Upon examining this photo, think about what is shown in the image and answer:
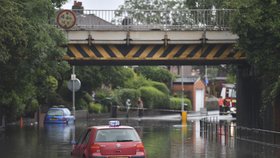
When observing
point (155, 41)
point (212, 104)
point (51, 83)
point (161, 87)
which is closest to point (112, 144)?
point (155, 41)

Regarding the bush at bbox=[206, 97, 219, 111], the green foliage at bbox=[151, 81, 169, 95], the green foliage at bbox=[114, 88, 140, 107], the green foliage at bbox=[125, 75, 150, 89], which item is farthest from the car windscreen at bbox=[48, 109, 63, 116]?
the bush at bbox=[206, 97, 219, 111]

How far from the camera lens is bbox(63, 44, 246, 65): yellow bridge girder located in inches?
1324

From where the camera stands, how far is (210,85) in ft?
392

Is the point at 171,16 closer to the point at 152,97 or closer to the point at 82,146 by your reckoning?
the point at 82,146

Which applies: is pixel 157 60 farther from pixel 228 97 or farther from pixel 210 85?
pixel 210 85

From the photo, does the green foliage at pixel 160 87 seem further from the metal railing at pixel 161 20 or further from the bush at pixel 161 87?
the metal railing at pixel 161 20

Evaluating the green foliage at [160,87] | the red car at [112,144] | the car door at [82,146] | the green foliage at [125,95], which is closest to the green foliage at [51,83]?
the green foliage at [125,95]

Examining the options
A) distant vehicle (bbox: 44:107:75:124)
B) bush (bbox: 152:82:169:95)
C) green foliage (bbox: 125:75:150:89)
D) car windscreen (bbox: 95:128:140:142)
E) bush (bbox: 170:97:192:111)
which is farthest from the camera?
bush (bbox: 170:97:192:111)

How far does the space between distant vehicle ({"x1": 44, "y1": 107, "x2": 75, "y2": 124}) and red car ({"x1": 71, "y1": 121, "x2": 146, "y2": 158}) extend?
33.7m

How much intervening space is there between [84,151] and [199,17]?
19234 millimetres

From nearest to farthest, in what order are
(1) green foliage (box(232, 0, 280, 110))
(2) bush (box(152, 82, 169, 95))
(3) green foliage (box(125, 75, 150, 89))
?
(1) green foliage (box(232, 0, 280, 110)) → (3) green foliage (box(125, 75, 150, 89)) → (2) bush (box(152, 82, 169, 95))

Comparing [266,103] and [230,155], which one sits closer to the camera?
[230,155]

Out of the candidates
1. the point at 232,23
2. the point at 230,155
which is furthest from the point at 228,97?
the point at 230,155

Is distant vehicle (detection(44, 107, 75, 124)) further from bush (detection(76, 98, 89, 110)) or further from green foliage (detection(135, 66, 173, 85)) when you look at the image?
green foliage (detection(135, 66, 173, 85))
